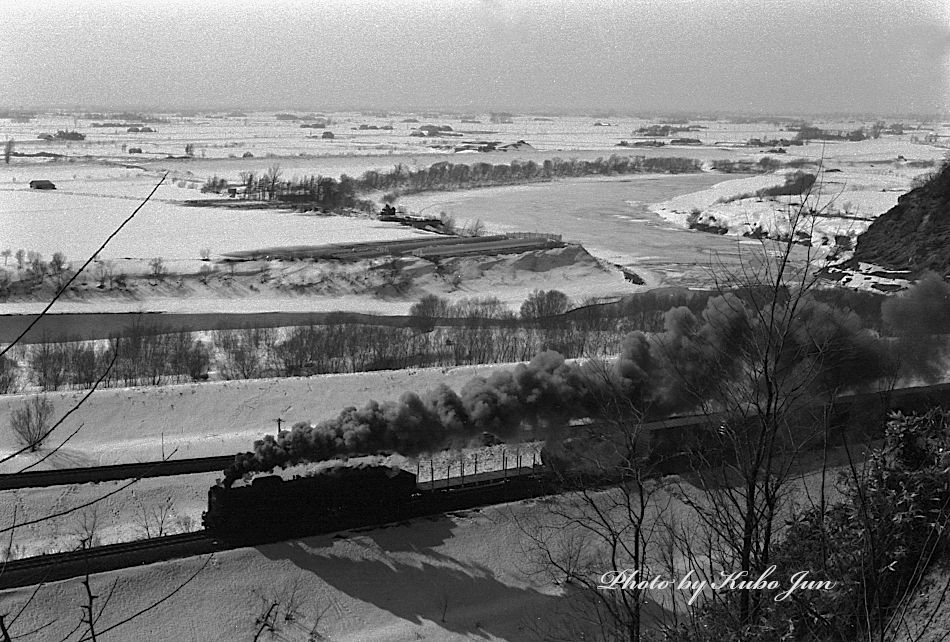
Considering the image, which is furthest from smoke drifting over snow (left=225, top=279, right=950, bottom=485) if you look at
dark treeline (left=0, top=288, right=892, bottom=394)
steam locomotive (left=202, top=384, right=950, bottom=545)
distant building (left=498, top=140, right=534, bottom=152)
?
distant building (left=498, top=140, right=534, bottom=152)

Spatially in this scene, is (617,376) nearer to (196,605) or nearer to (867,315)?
(196,605)

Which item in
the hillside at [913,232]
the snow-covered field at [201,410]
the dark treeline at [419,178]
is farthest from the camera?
the dark treeline at [419,178]

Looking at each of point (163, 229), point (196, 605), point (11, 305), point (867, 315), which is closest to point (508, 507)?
point (196, 605)

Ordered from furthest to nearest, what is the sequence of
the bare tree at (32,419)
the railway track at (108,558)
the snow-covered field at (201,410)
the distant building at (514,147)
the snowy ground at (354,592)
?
the distant building at (514,147), the snow-covered field at (201,410), the bare tree at (32,419), the railway track at (108,558), the snowy ground at (354,592)

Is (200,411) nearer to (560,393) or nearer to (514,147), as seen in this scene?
(560,393)

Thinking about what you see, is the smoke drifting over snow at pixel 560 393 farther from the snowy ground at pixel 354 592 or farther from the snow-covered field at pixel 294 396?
the snowy ground at pixel 354 592

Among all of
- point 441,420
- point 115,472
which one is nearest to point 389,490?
point 441,420

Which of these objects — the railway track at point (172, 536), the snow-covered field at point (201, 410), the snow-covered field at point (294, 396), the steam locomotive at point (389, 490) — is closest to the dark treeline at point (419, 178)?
the snow-covered field at point (294, 396)
